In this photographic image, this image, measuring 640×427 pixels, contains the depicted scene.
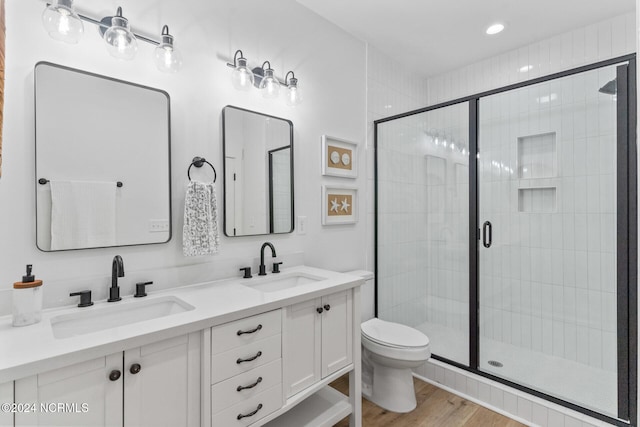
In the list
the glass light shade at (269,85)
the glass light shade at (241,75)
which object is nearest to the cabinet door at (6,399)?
the glass light shade at (241,75)

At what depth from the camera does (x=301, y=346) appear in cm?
148

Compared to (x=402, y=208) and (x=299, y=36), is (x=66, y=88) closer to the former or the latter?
(x=299, y=36)

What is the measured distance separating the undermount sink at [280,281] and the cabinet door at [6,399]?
951mm

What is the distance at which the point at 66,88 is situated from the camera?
1.27m

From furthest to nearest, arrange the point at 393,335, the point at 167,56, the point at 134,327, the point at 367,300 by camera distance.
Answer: the point at 367,300, the point at 393,335, the point at 167,56, the point at 134,327

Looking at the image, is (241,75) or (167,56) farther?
(241,75)

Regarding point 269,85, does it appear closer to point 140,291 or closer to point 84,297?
point 140,291

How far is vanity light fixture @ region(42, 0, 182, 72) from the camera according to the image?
1.18 m

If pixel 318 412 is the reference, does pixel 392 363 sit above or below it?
above

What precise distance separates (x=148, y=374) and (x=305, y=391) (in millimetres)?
746

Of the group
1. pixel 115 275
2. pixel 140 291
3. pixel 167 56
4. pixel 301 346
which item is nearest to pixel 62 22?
pixel 167 56

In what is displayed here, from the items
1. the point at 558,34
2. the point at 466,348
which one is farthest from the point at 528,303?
the point at 558,34

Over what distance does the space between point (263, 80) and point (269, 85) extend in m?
0.04

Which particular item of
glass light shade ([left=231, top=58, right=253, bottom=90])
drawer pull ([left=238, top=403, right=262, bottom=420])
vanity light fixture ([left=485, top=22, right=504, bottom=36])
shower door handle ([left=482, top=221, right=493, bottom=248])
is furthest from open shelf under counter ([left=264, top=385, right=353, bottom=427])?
vanity light fixture ([left=485, top=22, right=504, bottom=36])
